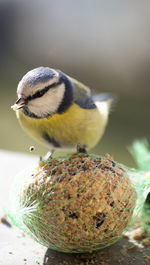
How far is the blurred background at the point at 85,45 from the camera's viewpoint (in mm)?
3793

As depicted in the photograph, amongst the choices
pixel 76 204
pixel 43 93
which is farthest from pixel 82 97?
pixel 76 204

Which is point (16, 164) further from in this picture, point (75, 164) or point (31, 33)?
point (31, 33)

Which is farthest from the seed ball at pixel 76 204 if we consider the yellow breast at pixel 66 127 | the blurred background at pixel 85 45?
the blurred background at pixel 85 45

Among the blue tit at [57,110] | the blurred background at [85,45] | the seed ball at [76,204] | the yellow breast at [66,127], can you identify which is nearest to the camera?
the seed ball at [76,204]

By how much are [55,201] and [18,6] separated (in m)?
4.21

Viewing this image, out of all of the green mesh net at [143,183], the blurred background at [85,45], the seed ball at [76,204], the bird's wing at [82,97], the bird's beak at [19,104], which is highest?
→ the blurred background at [85,45]

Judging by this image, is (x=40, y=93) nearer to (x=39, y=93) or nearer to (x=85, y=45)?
(x=39, y=93)

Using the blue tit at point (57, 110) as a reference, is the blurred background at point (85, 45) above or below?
above

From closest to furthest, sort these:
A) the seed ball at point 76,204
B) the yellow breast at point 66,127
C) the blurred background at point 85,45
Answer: the seed ball at point 76,204, the yellow breast at point 66,127, the blurred background at point 85,45

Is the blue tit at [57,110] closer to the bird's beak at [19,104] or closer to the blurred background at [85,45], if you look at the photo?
the bird's beak at [19,104]

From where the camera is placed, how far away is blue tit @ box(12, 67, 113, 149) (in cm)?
92

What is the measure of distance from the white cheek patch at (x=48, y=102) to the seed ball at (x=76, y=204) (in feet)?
0.56

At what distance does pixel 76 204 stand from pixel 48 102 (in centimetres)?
31

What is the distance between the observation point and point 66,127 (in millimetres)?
1118
